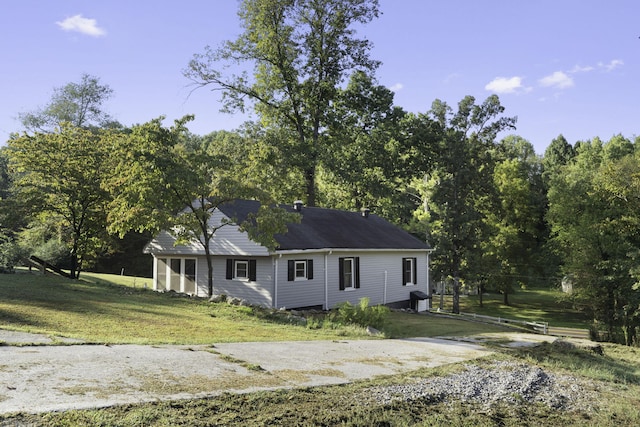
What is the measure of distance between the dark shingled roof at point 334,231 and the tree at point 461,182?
3.18 meters

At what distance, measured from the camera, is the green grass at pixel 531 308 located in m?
36.2

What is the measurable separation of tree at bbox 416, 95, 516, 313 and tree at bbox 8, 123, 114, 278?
19240mm

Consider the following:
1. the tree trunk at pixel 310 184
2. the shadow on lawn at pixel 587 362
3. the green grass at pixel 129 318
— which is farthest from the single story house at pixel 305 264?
the shadow on lawn at pixel 587 362

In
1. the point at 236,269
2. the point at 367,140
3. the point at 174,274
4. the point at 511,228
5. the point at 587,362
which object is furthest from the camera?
the point at 511,228

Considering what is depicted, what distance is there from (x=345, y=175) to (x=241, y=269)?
13504 millimetres

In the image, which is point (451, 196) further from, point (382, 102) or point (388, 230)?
point (382, 102)

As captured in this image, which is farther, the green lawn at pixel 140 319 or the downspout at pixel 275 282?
the downspout at pixel 275 282

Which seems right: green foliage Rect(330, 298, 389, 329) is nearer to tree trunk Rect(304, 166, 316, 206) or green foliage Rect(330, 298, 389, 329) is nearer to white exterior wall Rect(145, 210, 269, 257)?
white exterior wall Rect(145, 210, 269, 257)

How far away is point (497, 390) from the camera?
25.2 ft

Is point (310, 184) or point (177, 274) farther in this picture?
point (310, 184)

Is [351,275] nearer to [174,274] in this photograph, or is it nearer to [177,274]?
[177,274]

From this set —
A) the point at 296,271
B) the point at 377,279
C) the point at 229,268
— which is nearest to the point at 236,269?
the point at 229,268

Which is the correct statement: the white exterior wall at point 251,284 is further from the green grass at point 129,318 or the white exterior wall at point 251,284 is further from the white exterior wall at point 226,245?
the green grass at point 129,318

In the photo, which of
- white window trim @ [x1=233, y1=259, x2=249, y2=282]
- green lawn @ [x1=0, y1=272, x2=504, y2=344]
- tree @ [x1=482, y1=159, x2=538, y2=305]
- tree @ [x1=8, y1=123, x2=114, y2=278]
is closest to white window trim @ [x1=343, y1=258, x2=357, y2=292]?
green lawn @ [x1=0, y1=272, x2=504, y2=344]
